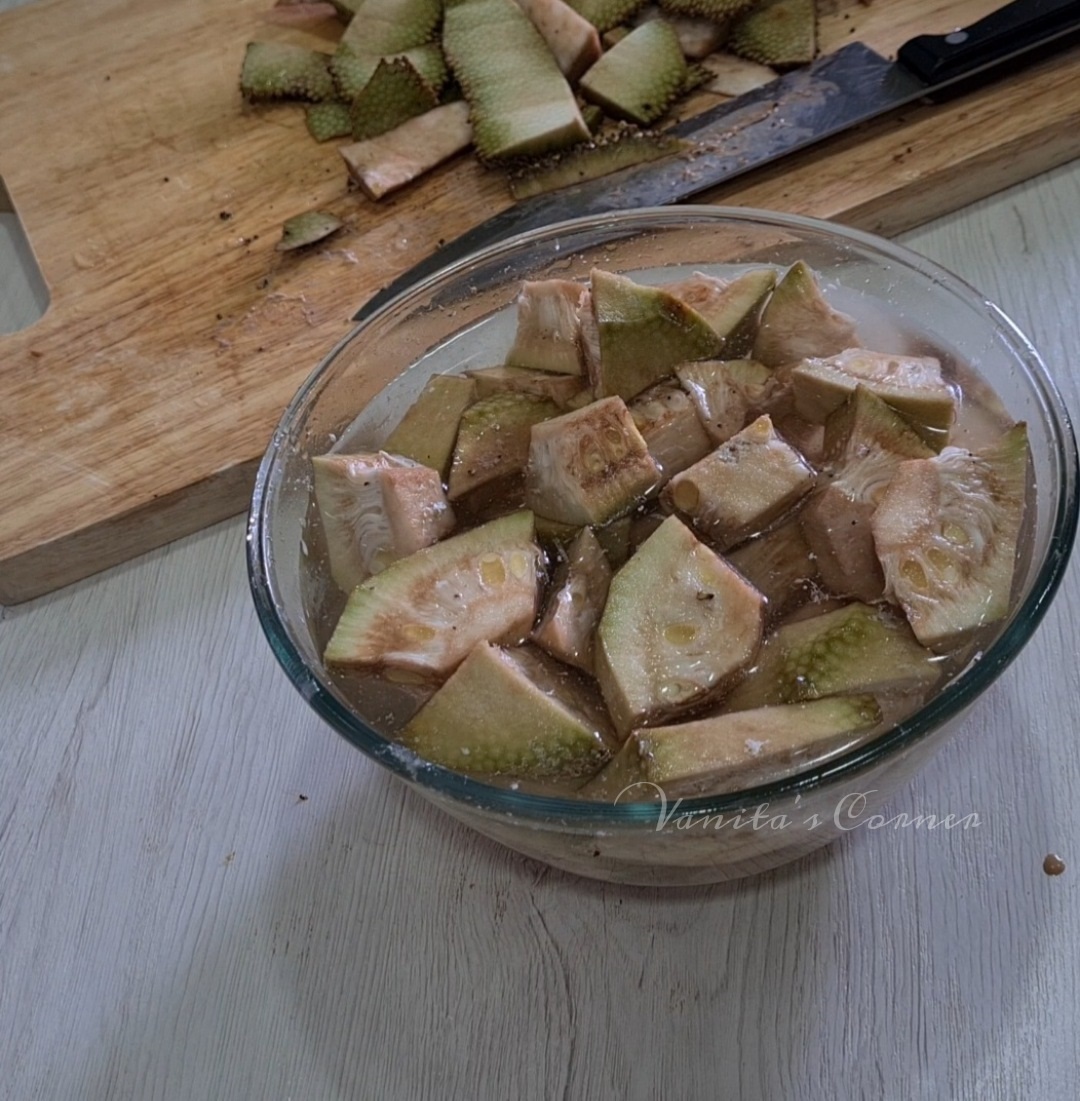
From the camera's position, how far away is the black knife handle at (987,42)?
1.15 meters

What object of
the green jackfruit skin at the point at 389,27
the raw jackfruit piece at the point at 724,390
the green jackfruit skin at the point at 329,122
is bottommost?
the raw jackfruit piece at the point at 724,390

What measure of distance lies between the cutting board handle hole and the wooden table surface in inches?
23.0

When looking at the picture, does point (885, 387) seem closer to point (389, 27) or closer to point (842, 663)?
point (842, 663)

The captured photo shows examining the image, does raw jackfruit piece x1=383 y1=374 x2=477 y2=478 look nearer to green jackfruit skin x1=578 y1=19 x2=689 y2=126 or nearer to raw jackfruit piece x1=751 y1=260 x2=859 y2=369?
raw jackfruit piece x1=751 y1=260 x2=859 y2=369

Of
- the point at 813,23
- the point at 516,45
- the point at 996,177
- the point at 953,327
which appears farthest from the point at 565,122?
the point at 953,327

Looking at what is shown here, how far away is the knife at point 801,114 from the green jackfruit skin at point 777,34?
0.30ft

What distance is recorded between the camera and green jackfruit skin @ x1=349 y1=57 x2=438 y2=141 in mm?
1294

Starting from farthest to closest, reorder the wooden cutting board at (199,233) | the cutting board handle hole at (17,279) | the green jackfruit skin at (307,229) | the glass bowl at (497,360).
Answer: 1. the cutting board handle hole at (17,279)
2. the green jackfruit skin at (307,229)
3. the wooden cutting board at (199,233)
4. the glass bowl at (497,360)

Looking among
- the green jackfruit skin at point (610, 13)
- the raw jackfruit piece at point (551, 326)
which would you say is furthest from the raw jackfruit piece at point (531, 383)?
the green jackfruit skin at point (610, 13)

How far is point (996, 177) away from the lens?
1.19m

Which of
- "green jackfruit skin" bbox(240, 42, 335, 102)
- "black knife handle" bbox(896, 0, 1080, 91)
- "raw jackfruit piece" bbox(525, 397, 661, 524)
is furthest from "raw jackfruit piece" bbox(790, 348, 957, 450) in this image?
"green jackfruit skin" bbox(240, 42, 335, 102)

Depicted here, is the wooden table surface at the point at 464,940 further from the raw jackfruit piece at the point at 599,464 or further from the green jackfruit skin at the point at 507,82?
the green jackfruit skin at the point at 507,82

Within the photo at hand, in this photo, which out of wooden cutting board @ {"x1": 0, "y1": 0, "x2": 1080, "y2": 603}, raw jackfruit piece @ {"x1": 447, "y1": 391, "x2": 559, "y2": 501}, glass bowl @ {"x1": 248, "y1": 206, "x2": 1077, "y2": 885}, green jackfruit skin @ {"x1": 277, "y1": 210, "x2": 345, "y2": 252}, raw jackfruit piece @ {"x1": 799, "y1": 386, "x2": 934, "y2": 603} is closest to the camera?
glass bowl @ {"x1": 248, "y1": 206, "x2": 1077, "y2": 885}

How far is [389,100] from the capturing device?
4.26ft
